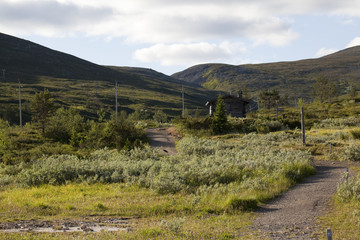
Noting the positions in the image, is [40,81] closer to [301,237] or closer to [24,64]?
[24,64]

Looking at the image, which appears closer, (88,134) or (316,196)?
(316,196)

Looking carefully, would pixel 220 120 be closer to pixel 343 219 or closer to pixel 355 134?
pixel 355 134

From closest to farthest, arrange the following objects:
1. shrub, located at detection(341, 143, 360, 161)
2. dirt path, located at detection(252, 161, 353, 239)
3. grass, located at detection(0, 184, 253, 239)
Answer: grass, located at detection(0, 184, 253, 239) < dirt path, located at detection(252, 161, 353, 239) < shrub, located at detection(341, 143, 360, 161)

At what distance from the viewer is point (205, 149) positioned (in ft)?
93.4

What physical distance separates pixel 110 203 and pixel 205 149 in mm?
15371

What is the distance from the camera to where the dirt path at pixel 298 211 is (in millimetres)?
9406

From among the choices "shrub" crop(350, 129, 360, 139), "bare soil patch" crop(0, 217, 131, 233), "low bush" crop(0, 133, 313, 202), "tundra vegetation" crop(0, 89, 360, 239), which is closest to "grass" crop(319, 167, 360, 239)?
"tundra vegetation" crop(0, 89, 360, 239)

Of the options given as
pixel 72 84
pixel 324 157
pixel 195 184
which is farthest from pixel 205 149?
pixel 72 84

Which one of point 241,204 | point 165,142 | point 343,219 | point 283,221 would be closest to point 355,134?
point 165,142

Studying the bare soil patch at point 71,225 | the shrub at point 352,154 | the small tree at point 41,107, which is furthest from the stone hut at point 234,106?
the bare soil patch at point 71,225

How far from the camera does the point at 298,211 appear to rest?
11.6m

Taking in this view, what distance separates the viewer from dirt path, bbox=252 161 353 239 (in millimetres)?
9406

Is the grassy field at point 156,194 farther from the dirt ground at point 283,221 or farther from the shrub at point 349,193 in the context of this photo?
the shrub at point 349,193

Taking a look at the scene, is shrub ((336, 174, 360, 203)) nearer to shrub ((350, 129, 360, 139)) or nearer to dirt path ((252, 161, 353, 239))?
dirt path ((252, 161, 353, 239))
